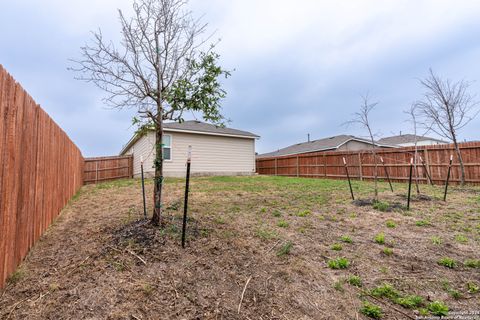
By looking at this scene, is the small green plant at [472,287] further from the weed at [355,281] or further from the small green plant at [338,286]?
the small green plant at [338,286]

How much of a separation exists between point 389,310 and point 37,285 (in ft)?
10.7

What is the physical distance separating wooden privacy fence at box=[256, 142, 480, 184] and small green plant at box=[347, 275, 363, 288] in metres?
7.10

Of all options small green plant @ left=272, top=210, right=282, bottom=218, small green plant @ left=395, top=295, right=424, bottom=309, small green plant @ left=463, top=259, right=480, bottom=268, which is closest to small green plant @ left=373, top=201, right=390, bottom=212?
small green plant @ left=272, top=210, right=282, bottom=218

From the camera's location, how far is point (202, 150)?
14172 millimetres

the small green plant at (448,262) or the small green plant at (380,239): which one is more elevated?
the small green plant at (380,239)

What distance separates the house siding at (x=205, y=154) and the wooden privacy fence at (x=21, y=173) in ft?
30.0

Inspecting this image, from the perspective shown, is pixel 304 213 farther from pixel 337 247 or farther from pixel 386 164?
pixel 386 164

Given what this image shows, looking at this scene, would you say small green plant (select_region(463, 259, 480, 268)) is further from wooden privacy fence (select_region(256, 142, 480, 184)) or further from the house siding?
the house siding

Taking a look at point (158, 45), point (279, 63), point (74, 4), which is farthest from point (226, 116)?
point (279, 63)

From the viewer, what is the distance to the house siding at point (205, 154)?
13.3 m

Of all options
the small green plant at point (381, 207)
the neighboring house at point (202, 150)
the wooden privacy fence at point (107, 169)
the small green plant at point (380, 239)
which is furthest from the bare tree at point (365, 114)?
the wooden privacy fence at point (107, 169)

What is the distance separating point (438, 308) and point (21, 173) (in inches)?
171

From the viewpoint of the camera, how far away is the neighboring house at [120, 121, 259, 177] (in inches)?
519

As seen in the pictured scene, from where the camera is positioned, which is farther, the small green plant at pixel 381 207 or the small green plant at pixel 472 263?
the small green plant at pixel 381 207
